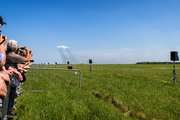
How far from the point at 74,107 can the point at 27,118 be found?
1.40 m

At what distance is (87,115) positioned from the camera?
368cm

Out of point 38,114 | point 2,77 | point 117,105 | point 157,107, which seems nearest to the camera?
point 2,77

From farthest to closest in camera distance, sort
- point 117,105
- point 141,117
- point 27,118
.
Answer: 1. point 117,105
2. point 141,117
3. point 27,118

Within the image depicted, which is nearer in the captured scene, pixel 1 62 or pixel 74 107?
pixel 1 62

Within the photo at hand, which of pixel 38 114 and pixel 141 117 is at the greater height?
pixel 38 114

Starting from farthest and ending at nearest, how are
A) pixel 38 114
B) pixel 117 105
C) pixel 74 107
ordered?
pixel 117 105 → pixel 74 107 → pixel 38 114

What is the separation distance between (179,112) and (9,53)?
18.4 feet

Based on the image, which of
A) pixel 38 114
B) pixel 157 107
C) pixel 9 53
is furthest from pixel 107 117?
pixel 9 53

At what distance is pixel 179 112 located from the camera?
4.26m

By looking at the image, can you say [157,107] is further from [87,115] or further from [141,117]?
[87,115]

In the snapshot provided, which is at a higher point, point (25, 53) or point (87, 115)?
point (25, 53)

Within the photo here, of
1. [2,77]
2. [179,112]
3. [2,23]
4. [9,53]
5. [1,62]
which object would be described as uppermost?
[2,23]

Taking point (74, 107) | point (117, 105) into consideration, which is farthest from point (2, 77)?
point (117, 105)

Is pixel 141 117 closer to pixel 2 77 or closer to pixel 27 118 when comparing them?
pixel 27 118
